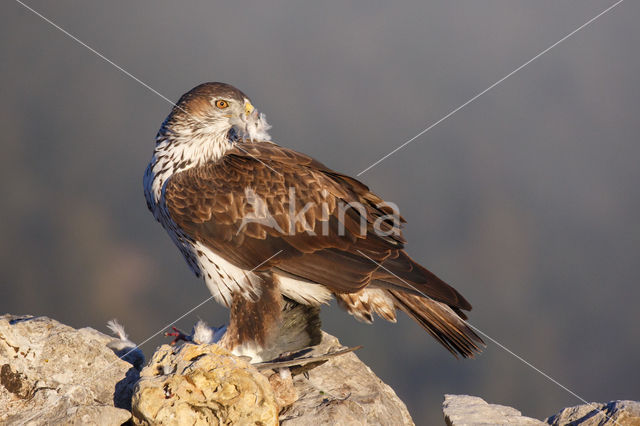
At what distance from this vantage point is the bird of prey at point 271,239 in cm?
621

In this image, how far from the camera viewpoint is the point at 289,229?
20.7 feet

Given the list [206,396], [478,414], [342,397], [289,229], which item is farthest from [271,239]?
[478,414]

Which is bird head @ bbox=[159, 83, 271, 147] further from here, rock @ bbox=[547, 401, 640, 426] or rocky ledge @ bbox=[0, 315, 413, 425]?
rock @ bbox=[547, 401, 640, 426]

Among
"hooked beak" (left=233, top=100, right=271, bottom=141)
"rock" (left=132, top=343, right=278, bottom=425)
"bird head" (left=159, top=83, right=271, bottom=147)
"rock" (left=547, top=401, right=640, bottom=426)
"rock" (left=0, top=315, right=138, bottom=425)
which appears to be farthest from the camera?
"hooked beak" (left=233, top=100, right=271, bottom=141)

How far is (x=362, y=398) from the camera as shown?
20.0 feet

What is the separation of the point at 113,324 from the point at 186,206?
4.66 ft

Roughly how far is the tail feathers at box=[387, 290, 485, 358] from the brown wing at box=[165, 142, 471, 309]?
0.73 feet

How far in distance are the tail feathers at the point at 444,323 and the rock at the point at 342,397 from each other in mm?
794

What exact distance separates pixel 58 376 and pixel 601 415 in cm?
503

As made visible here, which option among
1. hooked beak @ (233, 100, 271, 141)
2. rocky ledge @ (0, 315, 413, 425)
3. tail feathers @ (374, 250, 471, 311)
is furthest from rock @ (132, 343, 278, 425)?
hooked beak @ (233, 100, 271, 141)

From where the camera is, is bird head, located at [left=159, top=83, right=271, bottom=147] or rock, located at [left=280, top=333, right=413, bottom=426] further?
bird head, located at [left=159, top=83, right=271, bottom=147]

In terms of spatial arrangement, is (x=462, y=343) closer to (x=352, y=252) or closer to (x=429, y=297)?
(x=429, y=297)

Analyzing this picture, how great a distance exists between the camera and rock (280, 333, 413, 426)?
550 centimetres

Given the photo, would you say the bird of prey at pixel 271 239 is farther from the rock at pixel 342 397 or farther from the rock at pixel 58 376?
the rock at pixel 58 376
